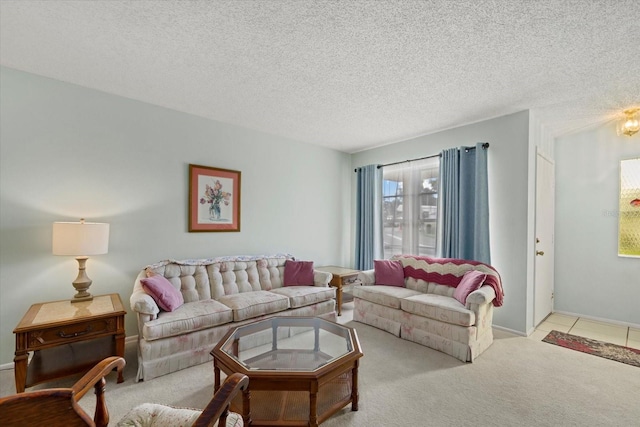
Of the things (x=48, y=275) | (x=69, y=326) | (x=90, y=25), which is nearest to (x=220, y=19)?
(x=90, y=25)

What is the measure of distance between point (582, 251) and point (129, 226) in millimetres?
6012

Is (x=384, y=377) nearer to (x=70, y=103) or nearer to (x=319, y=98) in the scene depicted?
(x=319, y=98)

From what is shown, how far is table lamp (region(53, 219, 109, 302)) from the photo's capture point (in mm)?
2508

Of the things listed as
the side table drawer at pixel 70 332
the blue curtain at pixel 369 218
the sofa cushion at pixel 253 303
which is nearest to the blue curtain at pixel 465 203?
the blue curtain at pixel 369 218

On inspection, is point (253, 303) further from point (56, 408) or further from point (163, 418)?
point (56, 408)

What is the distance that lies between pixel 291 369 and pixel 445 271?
2502 millimetres

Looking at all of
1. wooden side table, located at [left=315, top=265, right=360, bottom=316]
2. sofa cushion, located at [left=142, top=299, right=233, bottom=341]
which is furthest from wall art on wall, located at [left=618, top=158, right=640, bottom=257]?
sofa cushion, located at [left=142, top=299, right=233, bottom=341]

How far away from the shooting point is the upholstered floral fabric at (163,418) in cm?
131

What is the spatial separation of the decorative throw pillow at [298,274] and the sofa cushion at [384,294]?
2.22 ft

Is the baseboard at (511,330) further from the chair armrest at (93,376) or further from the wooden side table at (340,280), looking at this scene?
the chair armrest at (93,376)

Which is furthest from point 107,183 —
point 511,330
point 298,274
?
point 511,330

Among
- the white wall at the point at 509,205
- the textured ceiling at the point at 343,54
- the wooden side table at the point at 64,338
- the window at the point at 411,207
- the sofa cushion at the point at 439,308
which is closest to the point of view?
the textured ceiling at the point at 343,54

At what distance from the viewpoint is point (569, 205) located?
14.0ft

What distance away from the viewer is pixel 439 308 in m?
3.02
